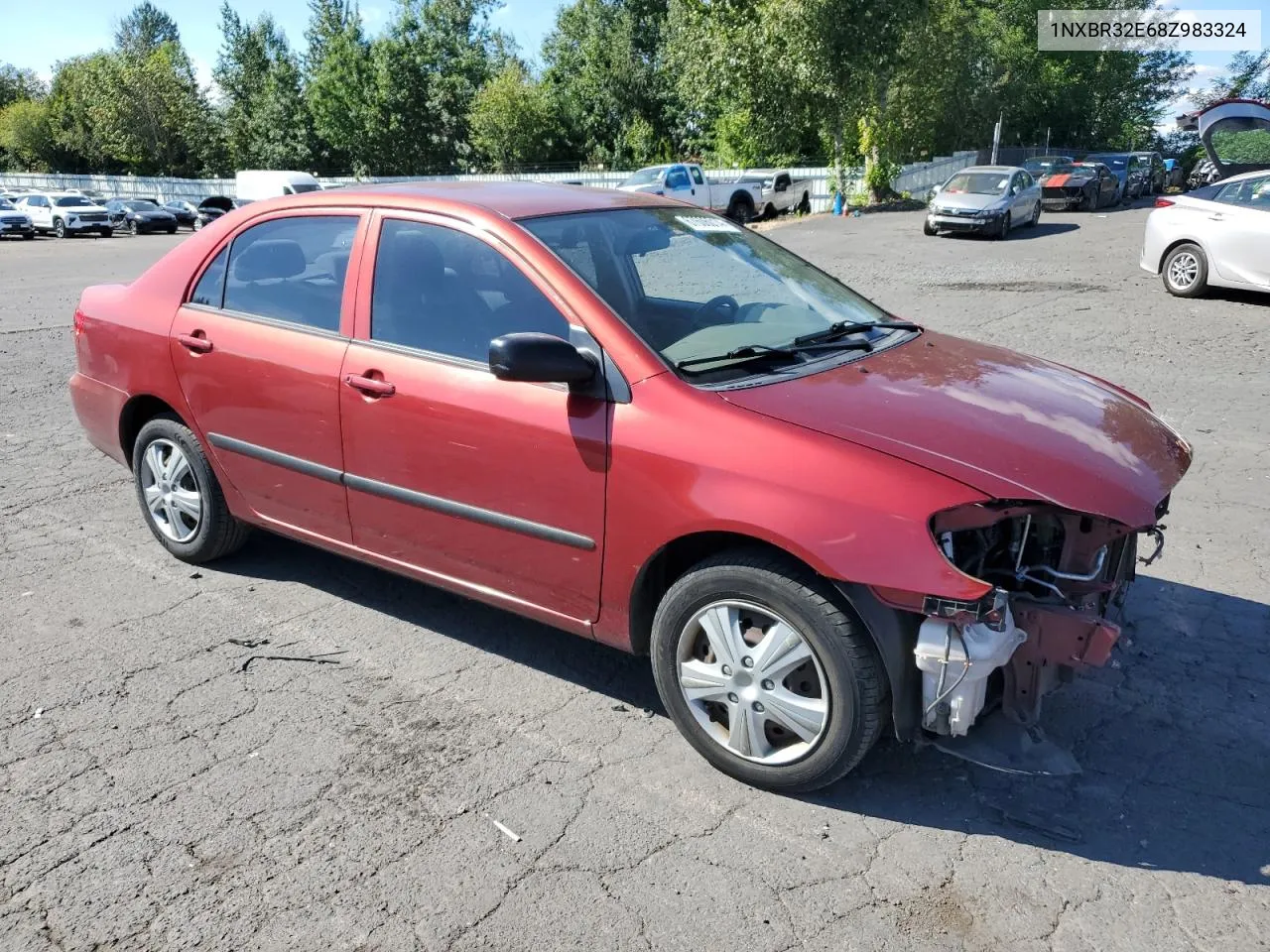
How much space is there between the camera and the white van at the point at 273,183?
3669cm

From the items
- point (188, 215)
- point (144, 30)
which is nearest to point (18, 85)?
point (144, 30)

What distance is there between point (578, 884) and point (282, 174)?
131 ft

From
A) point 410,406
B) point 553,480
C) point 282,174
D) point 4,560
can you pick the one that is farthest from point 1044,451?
point 282,174

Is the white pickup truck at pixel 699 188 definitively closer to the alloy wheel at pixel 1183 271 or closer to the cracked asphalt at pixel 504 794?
the alloy wheel at pixel 1183 271

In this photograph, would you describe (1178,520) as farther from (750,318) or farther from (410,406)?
(410,406)

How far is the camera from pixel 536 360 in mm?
3170

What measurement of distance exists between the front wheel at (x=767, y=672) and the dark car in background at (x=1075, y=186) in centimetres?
2756

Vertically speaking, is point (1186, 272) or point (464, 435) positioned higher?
point (464, 435)

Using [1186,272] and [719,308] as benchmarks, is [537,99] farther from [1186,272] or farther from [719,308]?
[719,308]

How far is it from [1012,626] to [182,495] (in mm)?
3704

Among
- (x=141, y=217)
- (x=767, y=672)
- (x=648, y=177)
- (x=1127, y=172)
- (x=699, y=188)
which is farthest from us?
(x=141, y=217)

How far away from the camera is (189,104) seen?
210 feet

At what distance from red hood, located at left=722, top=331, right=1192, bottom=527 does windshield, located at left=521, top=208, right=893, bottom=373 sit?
29 cm

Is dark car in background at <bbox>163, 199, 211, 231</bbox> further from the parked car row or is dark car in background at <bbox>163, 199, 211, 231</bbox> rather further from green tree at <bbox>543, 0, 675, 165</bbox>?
green tree at <bbox>543, 0, 675, 165</bbox>
